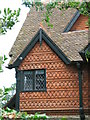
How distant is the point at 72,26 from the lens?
1859 cm

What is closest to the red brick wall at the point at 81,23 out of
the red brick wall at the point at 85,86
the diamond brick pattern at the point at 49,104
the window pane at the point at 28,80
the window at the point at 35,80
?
the red brick wall at the point at 85,86

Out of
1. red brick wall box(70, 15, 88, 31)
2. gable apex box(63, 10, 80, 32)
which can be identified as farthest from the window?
red brick wall box(70, 15, 88, 31)

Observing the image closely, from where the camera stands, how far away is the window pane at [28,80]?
16.2 m

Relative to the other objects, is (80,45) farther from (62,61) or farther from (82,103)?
(82,103)

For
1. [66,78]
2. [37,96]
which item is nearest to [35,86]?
[37,96]

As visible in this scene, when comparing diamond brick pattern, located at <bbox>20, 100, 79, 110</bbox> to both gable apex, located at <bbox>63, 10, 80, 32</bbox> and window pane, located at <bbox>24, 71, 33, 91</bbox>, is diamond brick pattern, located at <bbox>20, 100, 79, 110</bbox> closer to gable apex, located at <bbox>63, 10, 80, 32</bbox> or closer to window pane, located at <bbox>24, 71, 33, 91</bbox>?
window pane, located at <bbox>24, 71, 33, 91</bbox>

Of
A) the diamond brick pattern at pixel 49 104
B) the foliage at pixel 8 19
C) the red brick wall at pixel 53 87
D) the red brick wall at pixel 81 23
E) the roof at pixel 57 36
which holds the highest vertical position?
the foliage at pixel 8 19

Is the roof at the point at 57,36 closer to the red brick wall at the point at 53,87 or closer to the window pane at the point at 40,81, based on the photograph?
the red brick wall at the point at 53,87

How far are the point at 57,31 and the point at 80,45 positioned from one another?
8.20ft

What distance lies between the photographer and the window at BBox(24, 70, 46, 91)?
52.9 feet

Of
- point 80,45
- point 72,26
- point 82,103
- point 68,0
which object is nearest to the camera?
point 68,0

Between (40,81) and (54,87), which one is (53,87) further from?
(40,81)

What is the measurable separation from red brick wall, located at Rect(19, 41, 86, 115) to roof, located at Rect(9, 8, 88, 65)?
807 mm

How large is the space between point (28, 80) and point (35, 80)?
1.51ft
